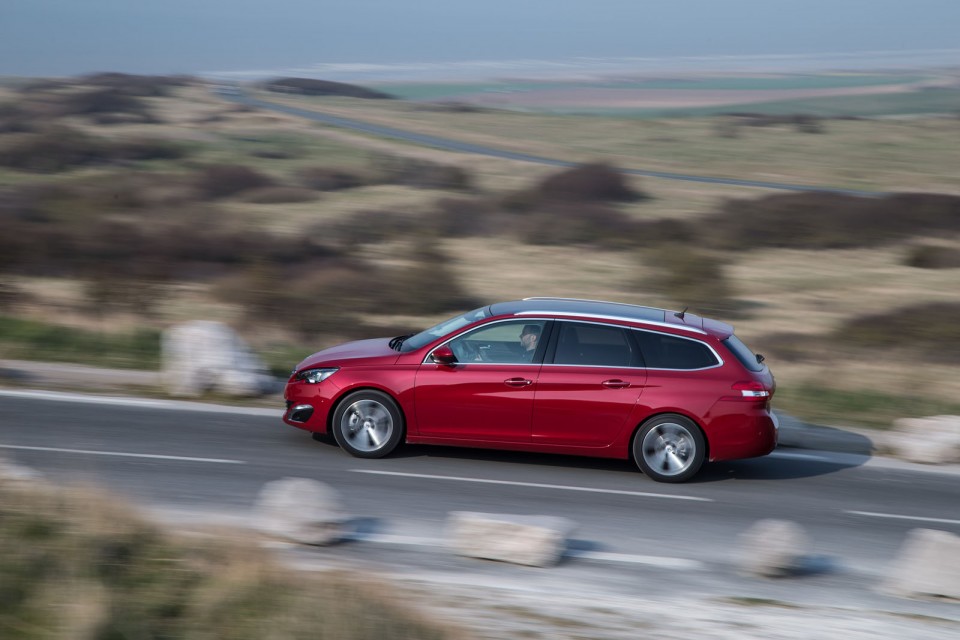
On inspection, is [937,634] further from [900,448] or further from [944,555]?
[900,448]

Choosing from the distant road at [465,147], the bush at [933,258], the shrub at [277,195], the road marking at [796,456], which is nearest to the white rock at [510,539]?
the road marking at [796,456]

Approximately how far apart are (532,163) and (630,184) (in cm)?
1324

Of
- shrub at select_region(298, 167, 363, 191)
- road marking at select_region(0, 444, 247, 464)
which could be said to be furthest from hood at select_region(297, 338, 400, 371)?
shrub at select_region(298, 167, 363, 191)

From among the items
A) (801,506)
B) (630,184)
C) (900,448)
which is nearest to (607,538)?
(801,506)

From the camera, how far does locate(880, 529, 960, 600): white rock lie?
7.07 meters

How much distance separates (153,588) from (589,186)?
33.8 meters

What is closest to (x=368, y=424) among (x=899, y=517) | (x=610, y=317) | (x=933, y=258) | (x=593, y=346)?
(x=593, y=346)

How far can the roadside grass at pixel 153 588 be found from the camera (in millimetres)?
4957

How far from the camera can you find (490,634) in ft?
19.5

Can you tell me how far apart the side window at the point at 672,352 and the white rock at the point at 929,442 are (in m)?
2.93

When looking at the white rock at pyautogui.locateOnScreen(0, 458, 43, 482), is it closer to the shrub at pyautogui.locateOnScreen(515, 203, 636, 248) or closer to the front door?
the front door

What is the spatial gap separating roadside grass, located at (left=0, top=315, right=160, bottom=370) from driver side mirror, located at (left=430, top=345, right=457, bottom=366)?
5.15m

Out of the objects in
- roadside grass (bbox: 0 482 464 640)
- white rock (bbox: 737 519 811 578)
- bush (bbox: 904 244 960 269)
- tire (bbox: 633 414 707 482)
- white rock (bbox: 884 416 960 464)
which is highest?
bush (bbox: 904 244 960 269)

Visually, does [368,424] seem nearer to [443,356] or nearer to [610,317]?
[443,356]
